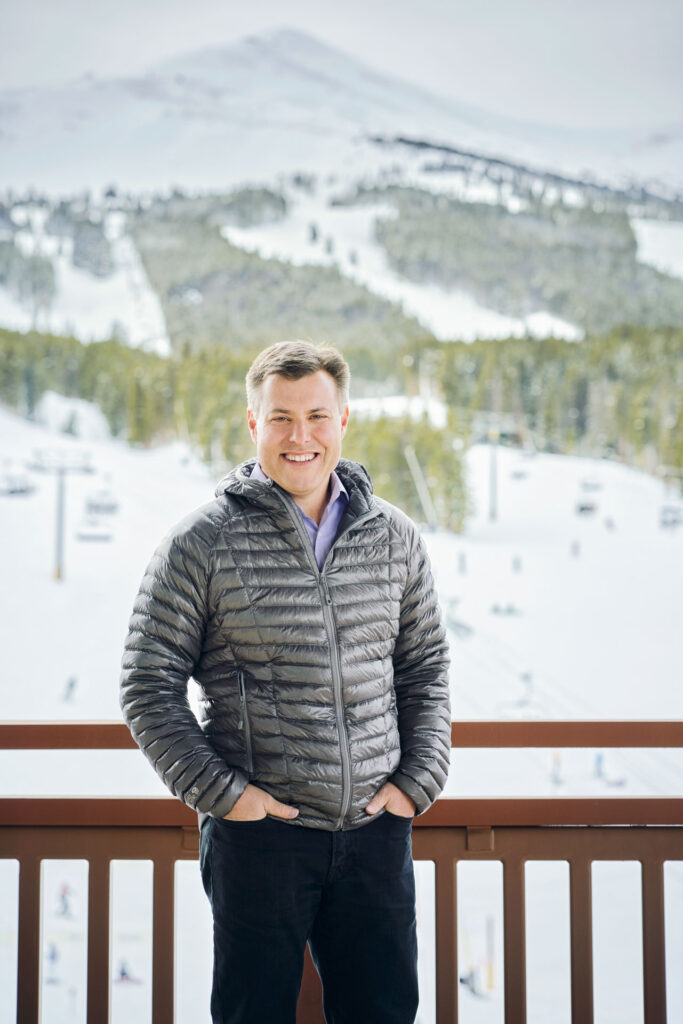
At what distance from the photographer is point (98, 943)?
4.20 feet

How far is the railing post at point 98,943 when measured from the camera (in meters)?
1.27

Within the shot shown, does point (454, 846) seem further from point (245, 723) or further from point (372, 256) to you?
point (372, 256)

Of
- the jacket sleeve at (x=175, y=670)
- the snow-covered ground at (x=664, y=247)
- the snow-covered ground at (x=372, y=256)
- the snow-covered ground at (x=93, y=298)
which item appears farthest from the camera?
the snow-covered ground at (x=664, y=247)

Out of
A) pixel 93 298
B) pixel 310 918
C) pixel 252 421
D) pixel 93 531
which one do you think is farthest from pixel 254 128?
pixel 310 918

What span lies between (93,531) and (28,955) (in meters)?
15.6

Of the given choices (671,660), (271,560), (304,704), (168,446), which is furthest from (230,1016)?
(671,660)

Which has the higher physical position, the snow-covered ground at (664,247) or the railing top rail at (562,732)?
the snow-covered ground at (664,247)

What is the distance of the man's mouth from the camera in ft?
3.34

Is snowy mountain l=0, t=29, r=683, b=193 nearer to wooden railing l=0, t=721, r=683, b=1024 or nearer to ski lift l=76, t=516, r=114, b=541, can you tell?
ski lift l=76, t=516, r=114, b=541

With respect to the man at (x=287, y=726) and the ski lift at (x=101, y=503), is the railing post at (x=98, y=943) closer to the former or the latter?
the man at (x=287, y=726)

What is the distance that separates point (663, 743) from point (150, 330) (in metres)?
17.5

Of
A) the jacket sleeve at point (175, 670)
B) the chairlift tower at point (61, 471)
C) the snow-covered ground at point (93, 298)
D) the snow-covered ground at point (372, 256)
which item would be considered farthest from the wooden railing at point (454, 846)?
the snow-covered ground at point (372, 256)

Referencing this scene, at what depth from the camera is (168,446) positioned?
1606cm

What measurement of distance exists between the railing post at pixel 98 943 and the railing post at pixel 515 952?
1.87ft
